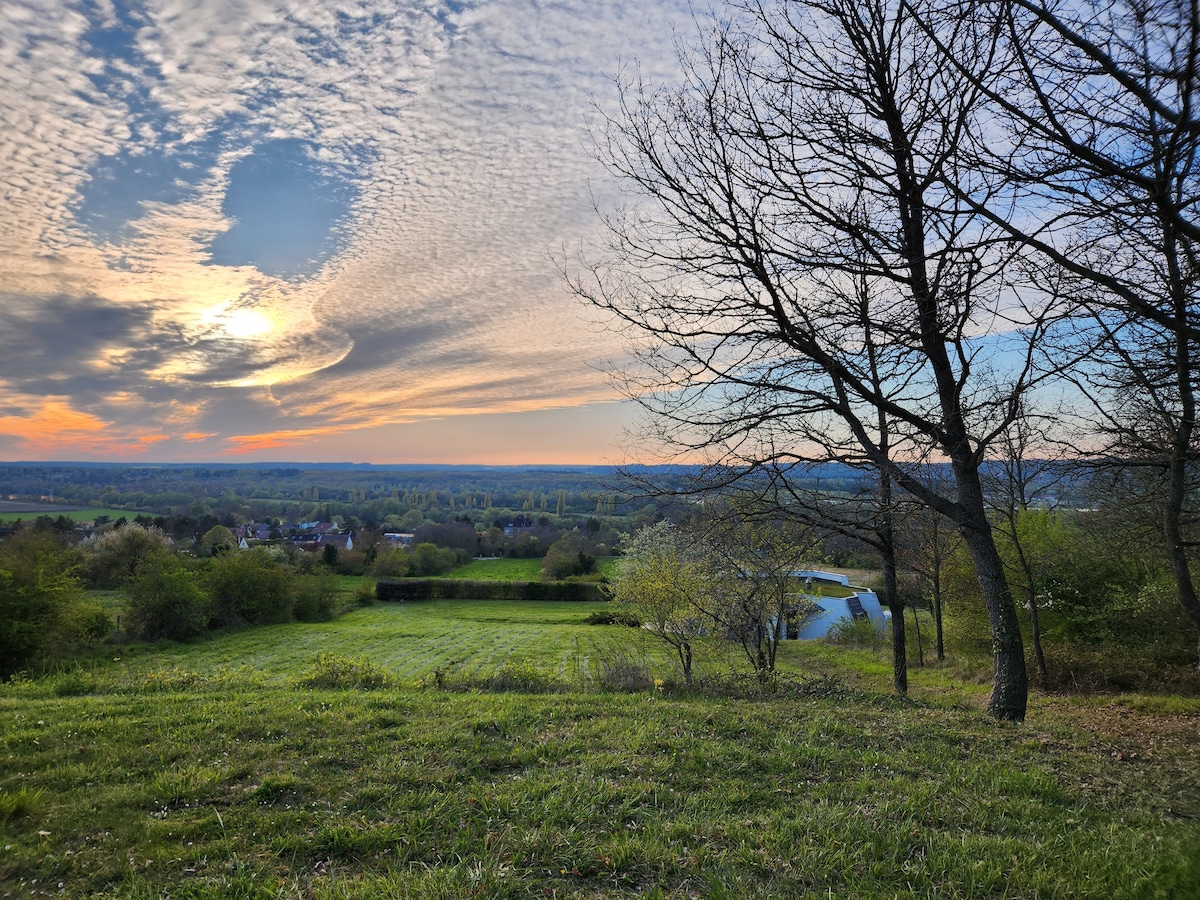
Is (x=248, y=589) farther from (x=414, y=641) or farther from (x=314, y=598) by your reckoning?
(x=414, y=641)

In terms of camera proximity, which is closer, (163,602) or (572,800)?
(572,800)

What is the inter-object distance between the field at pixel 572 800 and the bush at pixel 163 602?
31.1m

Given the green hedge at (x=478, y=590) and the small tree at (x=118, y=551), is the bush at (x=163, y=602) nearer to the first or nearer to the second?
the small tree at (x=118, y=551)

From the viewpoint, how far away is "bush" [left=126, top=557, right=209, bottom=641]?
110ft

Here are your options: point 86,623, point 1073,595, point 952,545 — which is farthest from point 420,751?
point 86,623

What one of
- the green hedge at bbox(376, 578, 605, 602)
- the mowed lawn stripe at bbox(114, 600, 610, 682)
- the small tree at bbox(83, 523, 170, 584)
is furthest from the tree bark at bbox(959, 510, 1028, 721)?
the small tree at bbox(83, 523, 170, 584)

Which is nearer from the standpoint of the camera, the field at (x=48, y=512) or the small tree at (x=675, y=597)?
the small tree at (x=675, y=597)

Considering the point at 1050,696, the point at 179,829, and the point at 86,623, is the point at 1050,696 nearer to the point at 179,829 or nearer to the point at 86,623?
the point at 179,829

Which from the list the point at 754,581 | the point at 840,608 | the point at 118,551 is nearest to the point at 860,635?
the point at 840,608

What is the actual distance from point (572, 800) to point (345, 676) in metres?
6.86

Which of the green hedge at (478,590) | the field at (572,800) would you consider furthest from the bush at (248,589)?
the field at (572,800)

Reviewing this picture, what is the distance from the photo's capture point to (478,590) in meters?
59.5

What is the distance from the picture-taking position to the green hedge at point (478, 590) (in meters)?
57.3

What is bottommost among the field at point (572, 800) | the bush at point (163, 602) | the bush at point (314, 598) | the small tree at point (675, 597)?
the bush at point (314, 598)
